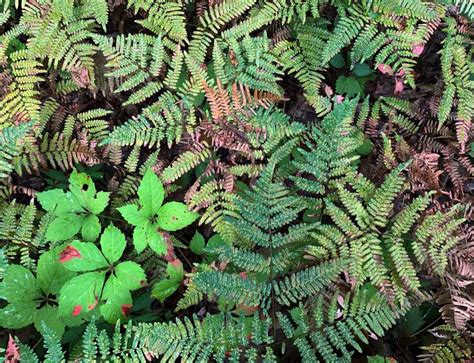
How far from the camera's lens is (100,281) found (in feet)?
10.5

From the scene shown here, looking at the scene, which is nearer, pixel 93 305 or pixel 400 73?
pixel 93 305

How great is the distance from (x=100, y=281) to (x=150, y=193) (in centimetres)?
76

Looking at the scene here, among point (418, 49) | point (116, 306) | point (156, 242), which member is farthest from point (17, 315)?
point (418, 49)

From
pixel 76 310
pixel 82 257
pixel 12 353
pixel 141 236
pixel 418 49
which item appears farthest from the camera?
pixel 418 49

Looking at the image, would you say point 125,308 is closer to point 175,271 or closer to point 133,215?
point 175,271

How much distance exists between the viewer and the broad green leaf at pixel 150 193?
11.1 feet

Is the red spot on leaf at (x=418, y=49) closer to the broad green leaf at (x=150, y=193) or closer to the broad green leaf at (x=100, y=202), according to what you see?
the broad green leaf at (x=150, y=193)

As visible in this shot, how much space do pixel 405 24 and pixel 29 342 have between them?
165 inches

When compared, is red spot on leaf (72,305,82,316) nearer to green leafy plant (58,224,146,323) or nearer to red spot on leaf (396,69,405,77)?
green leafy plant (58,224,146,323)

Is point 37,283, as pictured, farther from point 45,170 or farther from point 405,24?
point 405,24

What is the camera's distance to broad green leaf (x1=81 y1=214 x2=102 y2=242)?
11.3ft

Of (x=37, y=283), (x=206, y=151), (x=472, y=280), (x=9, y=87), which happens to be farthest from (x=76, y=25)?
(x=472, y=280)

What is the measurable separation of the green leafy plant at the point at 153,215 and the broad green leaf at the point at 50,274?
63cm

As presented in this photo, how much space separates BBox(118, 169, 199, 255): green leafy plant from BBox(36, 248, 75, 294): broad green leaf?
63 cm
